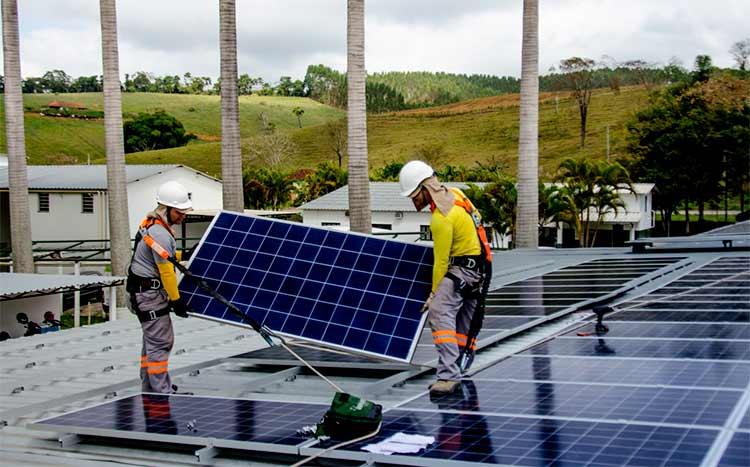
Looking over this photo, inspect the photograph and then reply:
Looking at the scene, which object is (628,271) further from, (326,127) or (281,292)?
(326,127)

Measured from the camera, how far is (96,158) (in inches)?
4929

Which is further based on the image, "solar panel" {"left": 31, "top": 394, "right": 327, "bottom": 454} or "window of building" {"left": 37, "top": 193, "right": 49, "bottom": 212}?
"window of building" {"left": 37, "top": 193, "right": 49, "bottom": 212}

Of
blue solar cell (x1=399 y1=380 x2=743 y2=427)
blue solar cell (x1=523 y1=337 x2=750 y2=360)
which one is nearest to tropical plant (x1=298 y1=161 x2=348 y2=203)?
blue solar cell (x1=523 y1=337 x2=750 y2=360)

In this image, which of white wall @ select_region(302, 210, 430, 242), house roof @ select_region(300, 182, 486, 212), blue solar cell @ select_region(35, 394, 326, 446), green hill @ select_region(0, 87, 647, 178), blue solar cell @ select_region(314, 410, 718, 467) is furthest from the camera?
green hill @ select_region(0, 87, 647, 178)

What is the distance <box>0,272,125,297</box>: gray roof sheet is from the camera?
71.2ft

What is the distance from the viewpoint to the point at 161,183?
52.2m

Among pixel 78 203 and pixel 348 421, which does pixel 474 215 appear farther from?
pixel 78 203

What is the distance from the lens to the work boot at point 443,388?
7645 mm

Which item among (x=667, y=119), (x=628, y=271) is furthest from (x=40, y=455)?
(x=667, y=119)

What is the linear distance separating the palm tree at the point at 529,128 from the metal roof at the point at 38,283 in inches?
447

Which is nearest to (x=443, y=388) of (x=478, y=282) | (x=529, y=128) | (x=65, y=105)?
(x=478, y=282)

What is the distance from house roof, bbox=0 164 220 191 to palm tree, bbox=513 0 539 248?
2710 cm

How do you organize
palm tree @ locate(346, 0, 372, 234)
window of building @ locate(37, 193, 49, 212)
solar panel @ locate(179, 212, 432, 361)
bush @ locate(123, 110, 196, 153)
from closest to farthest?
solar panel @ locate(179, 212, 432, 361) < palm tree @ locate(346, 0, 372, 234) < window of building @ locate(37, 193, 49, 212) < bush @ locate(123, 110, 196, 153)

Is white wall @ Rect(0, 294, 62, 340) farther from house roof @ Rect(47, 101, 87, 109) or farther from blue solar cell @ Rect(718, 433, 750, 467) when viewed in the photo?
house roof @ Rect(47, 101, 87, 109)
